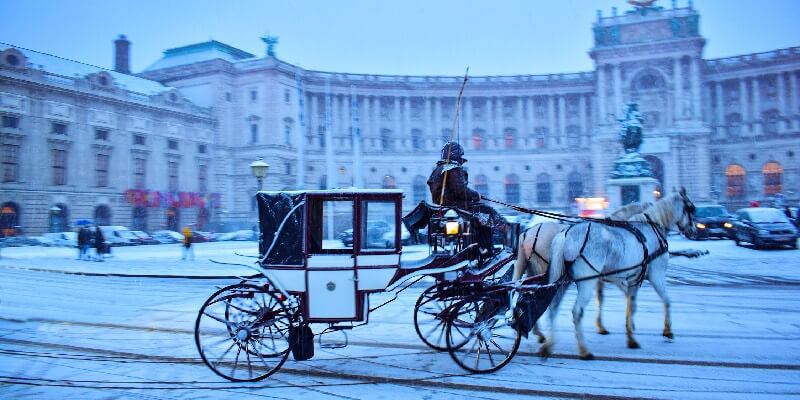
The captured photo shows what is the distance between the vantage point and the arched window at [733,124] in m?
54.4

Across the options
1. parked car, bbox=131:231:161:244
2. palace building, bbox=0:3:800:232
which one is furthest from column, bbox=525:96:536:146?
parked car, bbox=131:231:161:244

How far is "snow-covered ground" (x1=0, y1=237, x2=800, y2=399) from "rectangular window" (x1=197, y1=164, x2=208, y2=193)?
4027cm

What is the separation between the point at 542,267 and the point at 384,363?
8.53 ft

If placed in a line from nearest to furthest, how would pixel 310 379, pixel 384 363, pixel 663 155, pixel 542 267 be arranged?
1. pixel 310 379
2. pixel 384 363
3. pixel 542 267
4. pixel 663 155

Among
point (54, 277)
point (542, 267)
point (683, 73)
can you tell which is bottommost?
point (54, 277)

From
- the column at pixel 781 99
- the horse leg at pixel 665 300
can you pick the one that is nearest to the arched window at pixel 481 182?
the column at pixel 781 99

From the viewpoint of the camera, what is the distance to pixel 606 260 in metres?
6.82

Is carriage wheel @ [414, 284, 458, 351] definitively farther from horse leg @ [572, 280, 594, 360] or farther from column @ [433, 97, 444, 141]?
column @ [433, 97, 444, 141]

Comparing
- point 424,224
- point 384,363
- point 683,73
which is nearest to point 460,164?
point 424,224

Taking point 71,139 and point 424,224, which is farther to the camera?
point 71,139

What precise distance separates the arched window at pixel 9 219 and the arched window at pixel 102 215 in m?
5.59

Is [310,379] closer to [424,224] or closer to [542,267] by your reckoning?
[424,224]

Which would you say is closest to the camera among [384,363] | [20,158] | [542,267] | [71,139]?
[384,363]

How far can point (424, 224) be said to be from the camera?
22.8 feet
